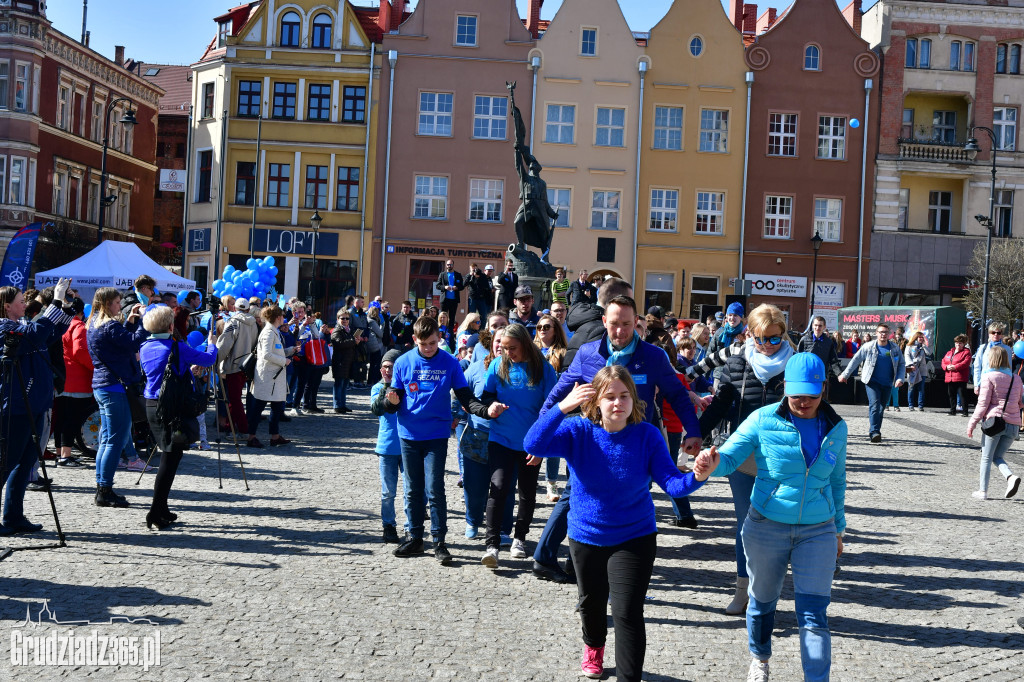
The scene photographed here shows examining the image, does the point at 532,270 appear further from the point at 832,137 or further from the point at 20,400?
the point at 832,137

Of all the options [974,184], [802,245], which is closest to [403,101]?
[802,245]

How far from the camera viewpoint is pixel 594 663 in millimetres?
5520

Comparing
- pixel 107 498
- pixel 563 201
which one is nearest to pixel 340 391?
pixel 107 498

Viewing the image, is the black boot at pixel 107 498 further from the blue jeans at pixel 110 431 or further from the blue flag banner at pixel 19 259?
the blue flag banner at pixel 19 259

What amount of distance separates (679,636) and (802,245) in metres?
36.7

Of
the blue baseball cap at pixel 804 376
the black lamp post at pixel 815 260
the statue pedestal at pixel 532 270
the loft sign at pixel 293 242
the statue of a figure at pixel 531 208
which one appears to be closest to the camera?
the blue baseball cap at pixel 804 376

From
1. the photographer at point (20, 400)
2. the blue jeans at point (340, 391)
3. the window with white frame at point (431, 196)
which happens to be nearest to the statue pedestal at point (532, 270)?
the blue jeans at point (340, 391)

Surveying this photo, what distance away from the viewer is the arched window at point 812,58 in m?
41.7

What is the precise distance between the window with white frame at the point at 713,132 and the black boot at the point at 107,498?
34.4m

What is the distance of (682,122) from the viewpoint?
135 ft

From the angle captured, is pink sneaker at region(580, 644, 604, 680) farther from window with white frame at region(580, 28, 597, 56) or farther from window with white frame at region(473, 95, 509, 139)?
window with white frame at region(580, 28, 597, 56)

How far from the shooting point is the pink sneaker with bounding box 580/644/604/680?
5.50 metres

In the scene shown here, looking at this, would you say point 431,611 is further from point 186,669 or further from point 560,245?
point 560,245

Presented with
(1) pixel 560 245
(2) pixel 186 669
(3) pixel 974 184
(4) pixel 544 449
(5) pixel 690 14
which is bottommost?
(2) pixel 186 669
